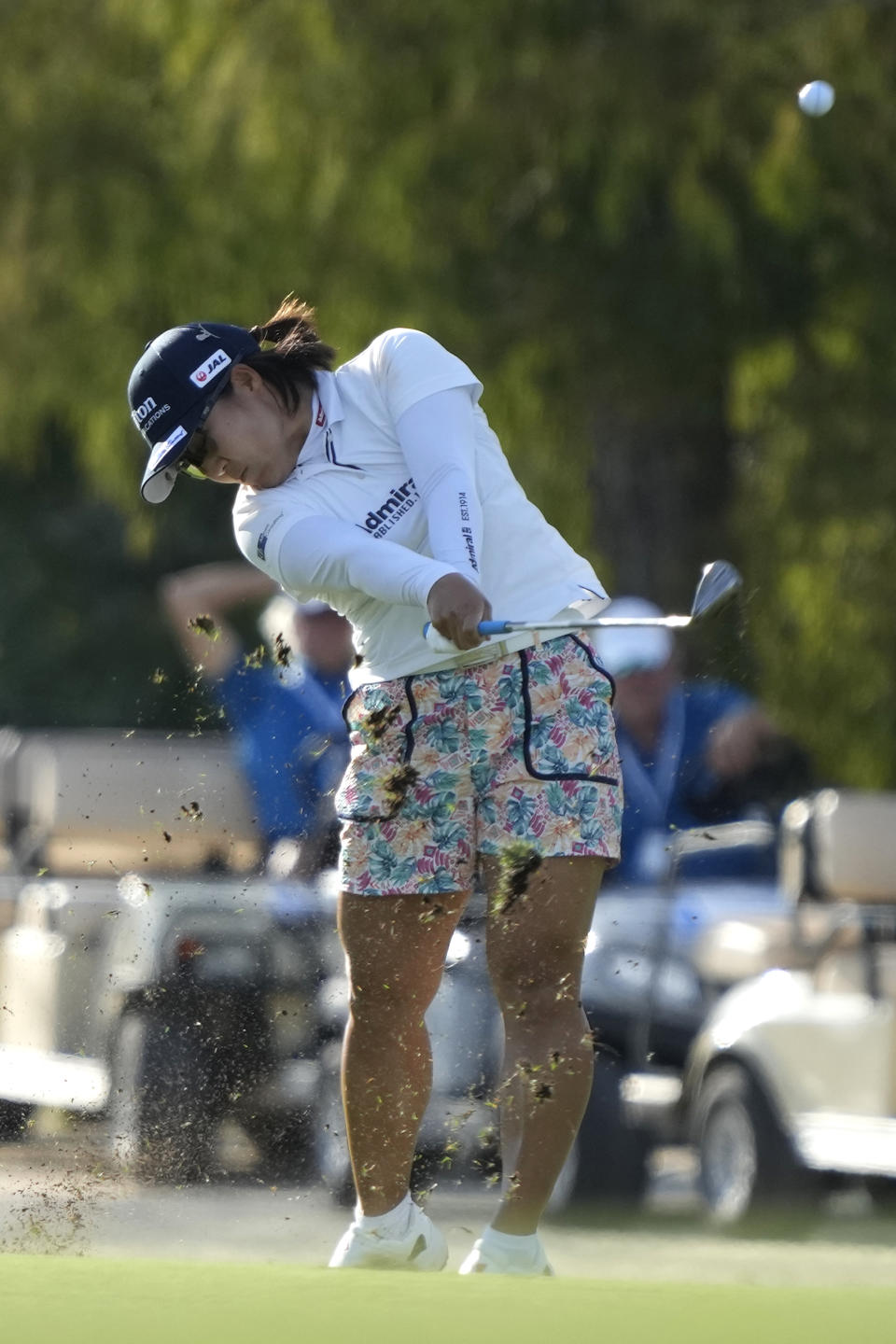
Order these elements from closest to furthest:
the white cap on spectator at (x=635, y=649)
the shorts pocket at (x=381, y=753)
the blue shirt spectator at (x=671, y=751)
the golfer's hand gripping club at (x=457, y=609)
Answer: the golfer's hand gripping club at (x=457, y=609), the shorts pocket at (x=381, y=753), the blue shirt spectator at (x=671, y=751), the white cap on spectator at (x=635, y=649)

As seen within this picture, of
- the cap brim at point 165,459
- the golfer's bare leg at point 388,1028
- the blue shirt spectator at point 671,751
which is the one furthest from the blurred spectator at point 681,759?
the cap brim at point 165,459

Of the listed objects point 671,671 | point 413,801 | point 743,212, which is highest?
point 743,212

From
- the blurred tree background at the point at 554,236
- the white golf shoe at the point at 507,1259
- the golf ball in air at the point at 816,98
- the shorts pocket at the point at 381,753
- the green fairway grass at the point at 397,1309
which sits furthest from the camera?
the blurred tree background at the point at 554,236

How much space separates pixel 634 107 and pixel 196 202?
68.7 inches

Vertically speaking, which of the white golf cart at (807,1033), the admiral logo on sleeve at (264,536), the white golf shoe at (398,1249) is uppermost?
the admiral logo on sleeve at (264,536)

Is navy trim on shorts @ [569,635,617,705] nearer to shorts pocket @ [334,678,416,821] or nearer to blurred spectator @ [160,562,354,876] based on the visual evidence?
shorts pocket @ [334,678,416,821]

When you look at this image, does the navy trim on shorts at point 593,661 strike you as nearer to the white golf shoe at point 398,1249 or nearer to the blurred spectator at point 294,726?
the white golf shoe at point 398,1249

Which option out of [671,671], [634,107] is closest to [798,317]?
[634,107]

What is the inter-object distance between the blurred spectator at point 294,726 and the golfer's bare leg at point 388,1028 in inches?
58.8

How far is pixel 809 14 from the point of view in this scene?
28.3 feet

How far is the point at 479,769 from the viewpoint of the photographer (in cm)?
393

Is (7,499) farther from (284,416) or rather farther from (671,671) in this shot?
(284,416)

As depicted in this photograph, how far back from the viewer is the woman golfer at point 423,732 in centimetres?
386

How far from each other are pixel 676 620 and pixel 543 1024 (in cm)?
68
